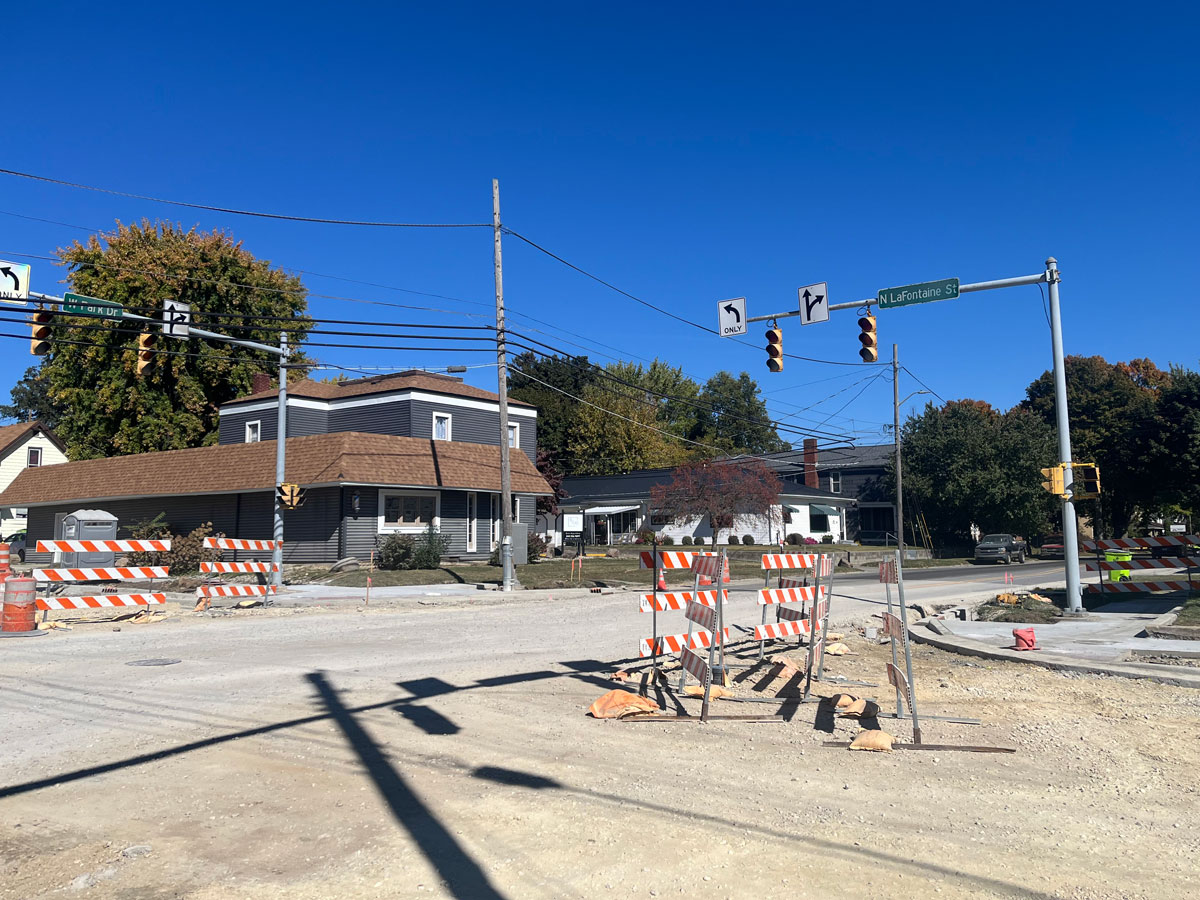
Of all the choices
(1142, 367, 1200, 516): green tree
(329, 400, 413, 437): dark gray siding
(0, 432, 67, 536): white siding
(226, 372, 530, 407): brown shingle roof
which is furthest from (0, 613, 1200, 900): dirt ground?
(0, 432, 67, 536): white siding

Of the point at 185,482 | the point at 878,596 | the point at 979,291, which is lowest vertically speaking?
the point at 878,596

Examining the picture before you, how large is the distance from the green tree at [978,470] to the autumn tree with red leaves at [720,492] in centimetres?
1125

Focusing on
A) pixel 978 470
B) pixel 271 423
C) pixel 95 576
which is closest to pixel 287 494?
pixel 95 576

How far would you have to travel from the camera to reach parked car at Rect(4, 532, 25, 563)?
46.0 metres

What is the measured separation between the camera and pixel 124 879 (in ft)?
15.4

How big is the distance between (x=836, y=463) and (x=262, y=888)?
2857 inches

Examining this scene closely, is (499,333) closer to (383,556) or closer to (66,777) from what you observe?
(383,556)

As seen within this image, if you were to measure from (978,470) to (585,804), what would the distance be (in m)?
54.9

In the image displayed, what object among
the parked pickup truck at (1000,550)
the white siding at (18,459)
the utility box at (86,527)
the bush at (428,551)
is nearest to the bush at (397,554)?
the bush at (428,551)

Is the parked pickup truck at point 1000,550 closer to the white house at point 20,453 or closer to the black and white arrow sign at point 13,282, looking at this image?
the black and white arrow sign at point 13,282

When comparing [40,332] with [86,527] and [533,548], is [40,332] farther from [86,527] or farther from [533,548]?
[533,548]

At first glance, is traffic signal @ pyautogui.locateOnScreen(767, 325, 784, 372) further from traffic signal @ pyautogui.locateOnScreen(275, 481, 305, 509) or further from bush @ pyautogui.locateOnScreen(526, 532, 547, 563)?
bush @ pyautogui.locateOnScreen(526, 532, 547, 563)

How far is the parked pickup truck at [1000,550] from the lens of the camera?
47.9 metres

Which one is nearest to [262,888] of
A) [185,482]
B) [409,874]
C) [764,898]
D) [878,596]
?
[409,874]
